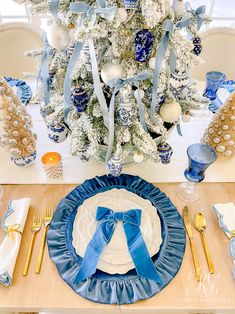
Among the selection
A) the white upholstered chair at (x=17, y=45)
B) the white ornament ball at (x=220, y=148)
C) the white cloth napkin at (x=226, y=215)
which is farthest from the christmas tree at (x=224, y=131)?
the white upholstered chair at (x=17, y=45)

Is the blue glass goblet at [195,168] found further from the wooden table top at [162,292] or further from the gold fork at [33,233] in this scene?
the gold fork at [33,233]

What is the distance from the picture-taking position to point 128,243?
2.40 feet

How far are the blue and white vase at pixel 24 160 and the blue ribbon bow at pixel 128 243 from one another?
0.32m

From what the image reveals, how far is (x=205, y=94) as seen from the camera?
122 centimetres

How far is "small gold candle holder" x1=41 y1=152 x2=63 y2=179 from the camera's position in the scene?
2.92ft

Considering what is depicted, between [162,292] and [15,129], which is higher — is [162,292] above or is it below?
below

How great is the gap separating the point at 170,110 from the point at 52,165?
15.6 inches

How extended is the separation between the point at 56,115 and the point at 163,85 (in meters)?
0.32

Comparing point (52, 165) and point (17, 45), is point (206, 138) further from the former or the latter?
point (17, 45)

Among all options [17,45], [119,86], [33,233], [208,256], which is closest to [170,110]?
[119,86]

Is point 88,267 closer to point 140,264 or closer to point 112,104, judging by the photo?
point 140,264

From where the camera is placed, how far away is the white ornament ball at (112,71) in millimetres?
704

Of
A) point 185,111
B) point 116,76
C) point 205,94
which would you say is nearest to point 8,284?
point 116,76

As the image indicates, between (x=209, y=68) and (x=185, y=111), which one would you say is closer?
(x=185, y=111)
